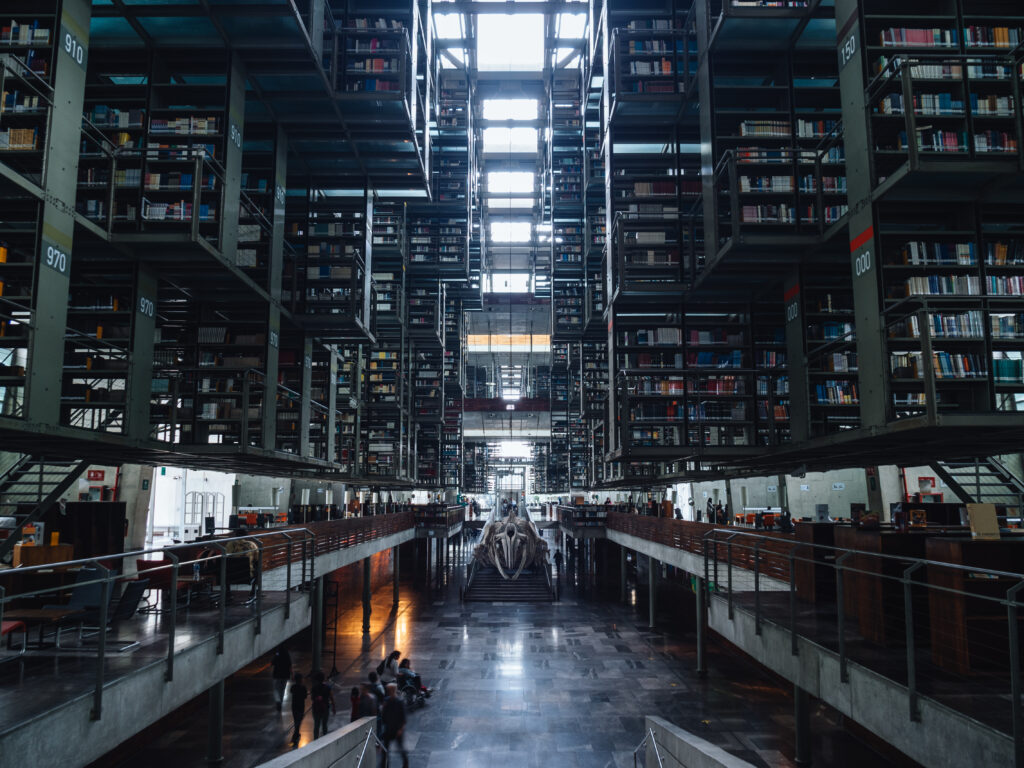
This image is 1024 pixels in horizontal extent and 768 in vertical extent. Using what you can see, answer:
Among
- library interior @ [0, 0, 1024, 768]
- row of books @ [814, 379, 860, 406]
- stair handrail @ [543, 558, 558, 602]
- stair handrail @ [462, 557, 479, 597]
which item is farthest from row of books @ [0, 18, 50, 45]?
stair handrail @ [543, 558, 558, 602]

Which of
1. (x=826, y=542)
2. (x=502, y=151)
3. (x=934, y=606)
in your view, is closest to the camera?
(x=934, y=606)

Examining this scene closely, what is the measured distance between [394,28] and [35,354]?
26.4 feet

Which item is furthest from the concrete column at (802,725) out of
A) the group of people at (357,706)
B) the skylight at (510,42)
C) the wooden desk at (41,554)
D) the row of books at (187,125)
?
the skylight at (510,42)

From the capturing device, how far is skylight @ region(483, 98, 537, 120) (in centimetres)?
3166

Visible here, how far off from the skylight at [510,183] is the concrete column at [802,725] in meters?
32.4

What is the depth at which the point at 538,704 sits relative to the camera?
11.0 metres

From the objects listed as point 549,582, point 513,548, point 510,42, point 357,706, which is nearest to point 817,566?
point 357,706

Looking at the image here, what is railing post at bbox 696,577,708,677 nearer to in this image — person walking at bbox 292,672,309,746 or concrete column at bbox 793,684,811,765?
concrete column at bbox 793,684,811,765

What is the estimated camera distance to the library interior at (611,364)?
4.92 m

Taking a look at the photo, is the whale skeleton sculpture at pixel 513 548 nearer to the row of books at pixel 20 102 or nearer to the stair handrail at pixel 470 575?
the stair handrail at pixel 470 575

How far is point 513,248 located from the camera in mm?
42781

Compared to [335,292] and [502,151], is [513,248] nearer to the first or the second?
[502,151]

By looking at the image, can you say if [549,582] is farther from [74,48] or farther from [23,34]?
[23,34]

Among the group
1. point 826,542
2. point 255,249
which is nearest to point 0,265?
point 255,249
